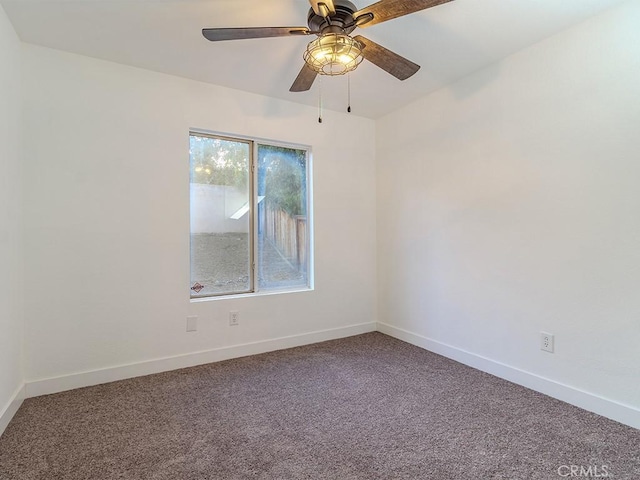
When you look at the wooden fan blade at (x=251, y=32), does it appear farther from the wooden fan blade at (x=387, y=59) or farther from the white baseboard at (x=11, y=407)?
the white baseboard at (x=11, y=407)

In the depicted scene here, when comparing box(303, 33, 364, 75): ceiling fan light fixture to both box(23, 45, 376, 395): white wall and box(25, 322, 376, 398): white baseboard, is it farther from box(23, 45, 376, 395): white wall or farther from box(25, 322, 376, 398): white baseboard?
box(25, 322, 376, 398): white baseboard

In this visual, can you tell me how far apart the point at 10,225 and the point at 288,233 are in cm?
216

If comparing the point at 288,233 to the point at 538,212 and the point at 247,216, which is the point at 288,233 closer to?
the point at 247,216

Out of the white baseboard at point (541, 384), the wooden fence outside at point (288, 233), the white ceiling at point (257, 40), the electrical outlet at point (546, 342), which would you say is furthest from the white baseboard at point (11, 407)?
the electrical outlet at point (546, 342)

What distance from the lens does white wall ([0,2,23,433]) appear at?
6.47 feet

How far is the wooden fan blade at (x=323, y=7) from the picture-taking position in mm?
1540

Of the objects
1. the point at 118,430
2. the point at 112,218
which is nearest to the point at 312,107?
the point at 112,218

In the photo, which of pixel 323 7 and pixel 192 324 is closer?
pixel 323 7

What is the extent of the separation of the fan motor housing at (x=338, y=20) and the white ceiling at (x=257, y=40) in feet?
1.05

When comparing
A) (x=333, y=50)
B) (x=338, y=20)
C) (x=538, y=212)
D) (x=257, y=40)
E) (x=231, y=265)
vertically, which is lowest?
(x=231, y=265)

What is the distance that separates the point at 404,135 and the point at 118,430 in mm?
3415

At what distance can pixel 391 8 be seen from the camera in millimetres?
1567

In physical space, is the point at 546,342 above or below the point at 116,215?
below

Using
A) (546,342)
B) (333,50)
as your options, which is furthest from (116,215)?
(546,342)
